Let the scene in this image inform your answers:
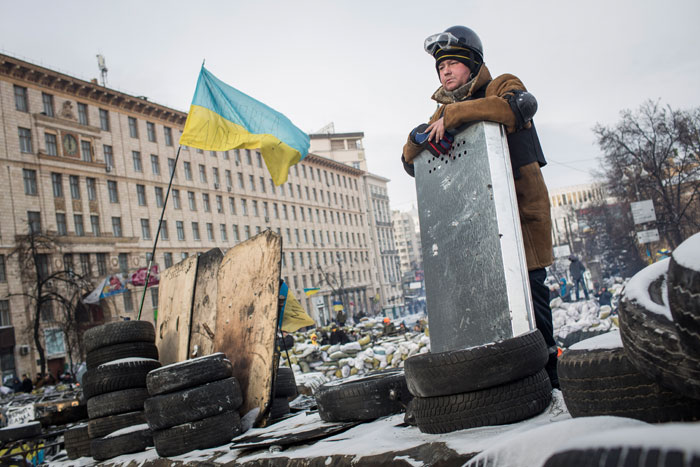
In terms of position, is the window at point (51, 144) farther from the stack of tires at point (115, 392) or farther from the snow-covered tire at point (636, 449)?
the snow-covered tire at point (636, 449)

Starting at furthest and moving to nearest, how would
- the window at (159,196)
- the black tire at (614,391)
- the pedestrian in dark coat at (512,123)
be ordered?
the window at (159,196) → the pedestrian in dark coat at (512,123) → the black tire at (614,391)

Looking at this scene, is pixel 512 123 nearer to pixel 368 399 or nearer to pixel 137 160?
pixel 368 399

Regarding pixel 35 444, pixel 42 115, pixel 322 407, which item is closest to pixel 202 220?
pixel 42 115

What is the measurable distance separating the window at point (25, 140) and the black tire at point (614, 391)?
48483mm

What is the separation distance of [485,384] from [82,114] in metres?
52.4

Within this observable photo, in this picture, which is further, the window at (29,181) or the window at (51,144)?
the window at (51,144)

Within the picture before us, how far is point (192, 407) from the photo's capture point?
4.33 meters

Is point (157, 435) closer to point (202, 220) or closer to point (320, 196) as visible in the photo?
point (202, 220)

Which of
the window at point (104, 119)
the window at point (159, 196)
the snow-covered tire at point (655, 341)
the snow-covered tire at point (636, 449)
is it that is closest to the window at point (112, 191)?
the window at point (159, 196)

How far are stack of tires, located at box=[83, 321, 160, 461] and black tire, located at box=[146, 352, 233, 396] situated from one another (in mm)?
849

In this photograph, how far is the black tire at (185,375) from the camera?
4.40 m

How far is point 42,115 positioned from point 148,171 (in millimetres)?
Result: 11287

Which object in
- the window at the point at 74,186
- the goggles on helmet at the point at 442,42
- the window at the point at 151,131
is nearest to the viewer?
the goggles on helmet at the point at 442,42

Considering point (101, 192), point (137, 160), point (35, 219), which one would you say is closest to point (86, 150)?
point (101, 192)
